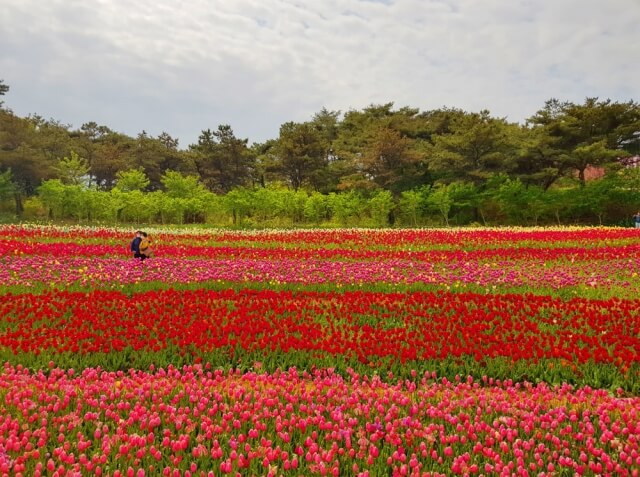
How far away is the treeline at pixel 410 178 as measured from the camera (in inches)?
1325

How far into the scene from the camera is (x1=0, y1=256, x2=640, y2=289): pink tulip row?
33.5 feet

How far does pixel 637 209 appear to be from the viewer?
33000mm

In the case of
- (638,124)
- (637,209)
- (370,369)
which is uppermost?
(638,124)

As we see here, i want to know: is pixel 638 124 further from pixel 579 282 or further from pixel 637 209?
pixel 579 282

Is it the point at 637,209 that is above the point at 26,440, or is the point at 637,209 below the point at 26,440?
above

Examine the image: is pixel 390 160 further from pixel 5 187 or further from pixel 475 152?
pixel 5 187

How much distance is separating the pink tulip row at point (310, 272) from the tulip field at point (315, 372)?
9 cm

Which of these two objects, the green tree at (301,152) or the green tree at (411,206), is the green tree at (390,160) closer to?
the green tree at (411,206)

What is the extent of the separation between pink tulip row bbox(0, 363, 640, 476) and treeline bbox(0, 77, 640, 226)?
2913 cm

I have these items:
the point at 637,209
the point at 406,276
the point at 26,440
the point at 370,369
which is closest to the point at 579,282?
the point at 406,276

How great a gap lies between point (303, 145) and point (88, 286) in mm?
38850

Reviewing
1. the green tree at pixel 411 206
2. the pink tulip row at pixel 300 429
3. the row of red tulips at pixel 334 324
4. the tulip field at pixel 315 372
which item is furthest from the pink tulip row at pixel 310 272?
the green tree at pixel 411 206

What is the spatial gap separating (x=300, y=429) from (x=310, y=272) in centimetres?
761

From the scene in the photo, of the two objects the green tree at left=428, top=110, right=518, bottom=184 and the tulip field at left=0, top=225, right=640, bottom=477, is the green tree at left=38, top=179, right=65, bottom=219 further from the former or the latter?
the green tree at left=428, top=110, right=518, bottom=184
